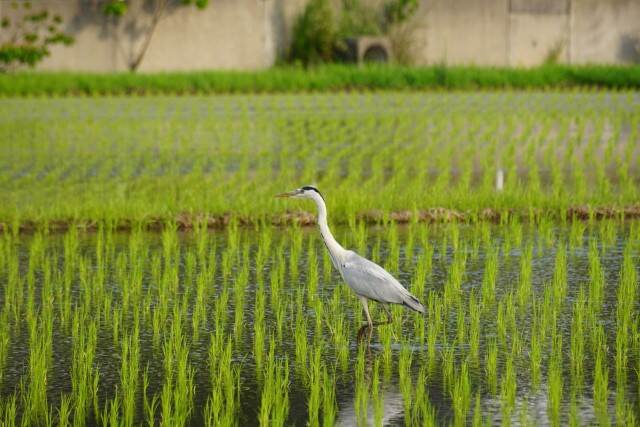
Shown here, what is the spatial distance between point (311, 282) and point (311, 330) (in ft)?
3.02

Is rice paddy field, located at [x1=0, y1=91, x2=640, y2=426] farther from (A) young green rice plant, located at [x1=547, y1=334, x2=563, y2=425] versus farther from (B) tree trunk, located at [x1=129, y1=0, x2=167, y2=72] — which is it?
(B) tree trunk, located at [x1=129, y1=0, x2=167, y2=72]

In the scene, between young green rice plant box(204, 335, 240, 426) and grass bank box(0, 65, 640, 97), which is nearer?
young green rice plant box(204, 335, 240, 426)

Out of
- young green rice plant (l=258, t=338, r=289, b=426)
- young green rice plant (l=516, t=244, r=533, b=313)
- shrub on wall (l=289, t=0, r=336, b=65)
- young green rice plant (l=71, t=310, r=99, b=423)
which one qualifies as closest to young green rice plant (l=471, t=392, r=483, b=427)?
young green rice plant (l=258, t=338, r=289, b=426)

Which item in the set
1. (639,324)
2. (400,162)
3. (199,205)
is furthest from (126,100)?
(639,324)

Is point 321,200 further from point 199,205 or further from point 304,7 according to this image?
point 304,7

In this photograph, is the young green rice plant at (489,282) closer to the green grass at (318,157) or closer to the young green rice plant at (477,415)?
the green grass at (318,157)

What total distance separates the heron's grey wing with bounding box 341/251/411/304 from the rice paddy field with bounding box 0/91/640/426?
0.24 meters

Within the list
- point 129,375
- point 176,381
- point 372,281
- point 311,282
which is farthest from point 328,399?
point 311,282

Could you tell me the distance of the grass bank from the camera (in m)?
21.2

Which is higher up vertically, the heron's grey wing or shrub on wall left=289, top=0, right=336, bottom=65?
shrub on wall left=289, top=0, right=336, bottom=65

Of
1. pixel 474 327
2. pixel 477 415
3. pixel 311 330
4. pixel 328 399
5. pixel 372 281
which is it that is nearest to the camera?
pixel 477 415

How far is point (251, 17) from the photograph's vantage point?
2464 centimetres

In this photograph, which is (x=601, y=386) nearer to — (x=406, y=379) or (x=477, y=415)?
(x=477, y=415)

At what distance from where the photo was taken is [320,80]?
22234 millimetres
